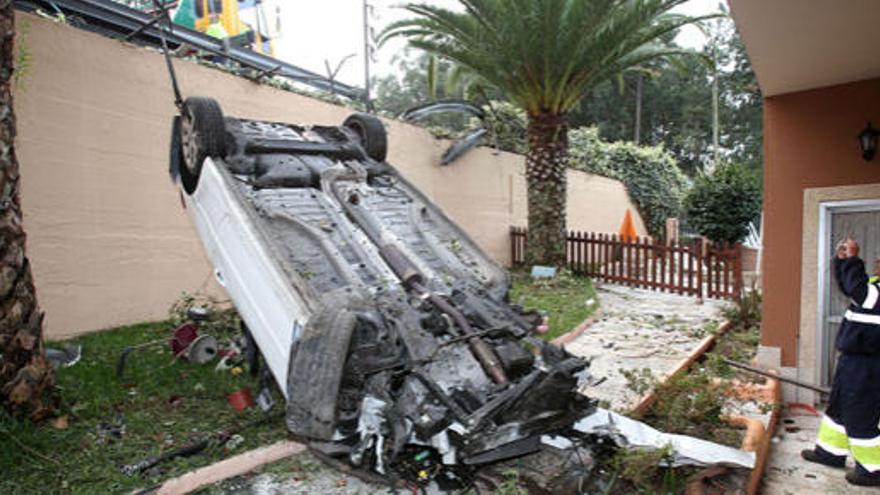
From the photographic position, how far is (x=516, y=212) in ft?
43.1

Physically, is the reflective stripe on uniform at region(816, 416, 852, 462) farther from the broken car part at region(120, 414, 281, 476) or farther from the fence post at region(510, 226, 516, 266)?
the fence post at region(510, 226, 516, 266)

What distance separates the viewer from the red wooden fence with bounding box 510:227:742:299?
29.7 feet

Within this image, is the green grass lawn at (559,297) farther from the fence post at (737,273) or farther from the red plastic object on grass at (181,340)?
the red plastic object on grass at (181,340)

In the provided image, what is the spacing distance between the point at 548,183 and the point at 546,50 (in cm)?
246

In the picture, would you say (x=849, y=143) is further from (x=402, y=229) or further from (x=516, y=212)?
(x=516, y=212)

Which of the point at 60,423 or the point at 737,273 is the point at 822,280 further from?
the point at 60,423

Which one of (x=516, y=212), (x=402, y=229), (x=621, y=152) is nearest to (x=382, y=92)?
(x=621, y=152)

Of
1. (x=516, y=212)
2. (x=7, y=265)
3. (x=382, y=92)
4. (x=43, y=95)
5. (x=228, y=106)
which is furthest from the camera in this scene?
(x=382, y=92)

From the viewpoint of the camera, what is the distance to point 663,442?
10.6 feet

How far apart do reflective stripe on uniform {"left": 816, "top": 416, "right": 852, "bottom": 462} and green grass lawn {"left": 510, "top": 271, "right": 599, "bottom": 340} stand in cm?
296

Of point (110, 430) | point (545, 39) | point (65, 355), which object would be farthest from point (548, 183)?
point (110, 430)

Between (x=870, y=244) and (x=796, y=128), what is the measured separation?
1.24 meters

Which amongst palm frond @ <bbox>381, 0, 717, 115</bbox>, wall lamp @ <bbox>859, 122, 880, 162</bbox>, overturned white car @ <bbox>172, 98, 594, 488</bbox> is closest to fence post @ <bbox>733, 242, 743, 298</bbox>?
palm frond @ <bbox>381, 0, 717, 115</bbox>

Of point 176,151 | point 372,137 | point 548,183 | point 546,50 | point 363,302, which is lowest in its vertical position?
point 363,302
